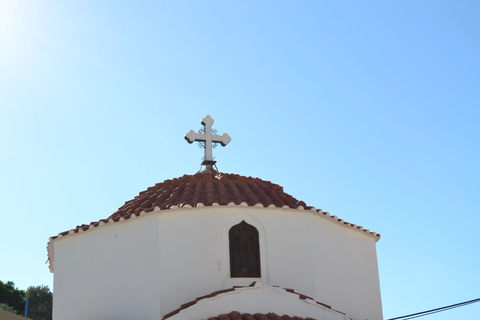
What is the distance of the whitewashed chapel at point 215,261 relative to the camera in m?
11.1

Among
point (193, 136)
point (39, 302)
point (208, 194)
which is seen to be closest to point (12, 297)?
point (39, 302)

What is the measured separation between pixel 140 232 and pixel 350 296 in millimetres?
4117

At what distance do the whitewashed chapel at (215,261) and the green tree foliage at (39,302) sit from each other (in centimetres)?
2058

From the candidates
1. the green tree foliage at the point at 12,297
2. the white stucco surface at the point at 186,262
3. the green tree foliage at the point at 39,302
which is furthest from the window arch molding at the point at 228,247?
the green tree foliage at the point at 12,297

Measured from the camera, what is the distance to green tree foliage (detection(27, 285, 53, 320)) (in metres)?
32.0

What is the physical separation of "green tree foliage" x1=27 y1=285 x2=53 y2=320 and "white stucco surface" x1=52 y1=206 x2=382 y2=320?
20802 millimetres

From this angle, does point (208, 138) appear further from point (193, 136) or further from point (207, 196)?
point (207, 196)

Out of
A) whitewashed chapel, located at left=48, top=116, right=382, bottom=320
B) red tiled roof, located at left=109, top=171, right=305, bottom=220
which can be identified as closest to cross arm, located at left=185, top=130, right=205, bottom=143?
red tiled roof, located at left=109, top=171, right=305, bottom=220

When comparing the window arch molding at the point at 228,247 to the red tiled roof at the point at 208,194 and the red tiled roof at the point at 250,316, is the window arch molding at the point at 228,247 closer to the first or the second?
the red tiled roof at the point at 208,194

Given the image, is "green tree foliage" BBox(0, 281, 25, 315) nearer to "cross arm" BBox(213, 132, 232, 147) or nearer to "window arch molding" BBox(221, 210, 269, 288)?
"cross arm" BBox(213, 132, 232, 147)

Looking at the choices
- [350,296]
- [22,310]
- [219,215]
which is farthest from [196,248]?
[22,310]

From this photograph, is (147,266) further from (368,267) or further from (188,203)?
(368,267)

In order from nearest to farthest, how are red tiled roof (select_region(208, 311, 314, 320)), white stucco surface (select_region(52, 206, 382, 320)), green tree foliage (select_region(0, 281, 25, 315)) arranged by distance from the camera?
1. red tiled roof (select_region(208, 311, 314, 320))
2. white stucco surface (select_region(52, 206, 382, 320))
3. green tree foliage (select_region(0, 281, 25, 315))

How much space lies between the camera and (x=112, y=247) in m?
12.0
